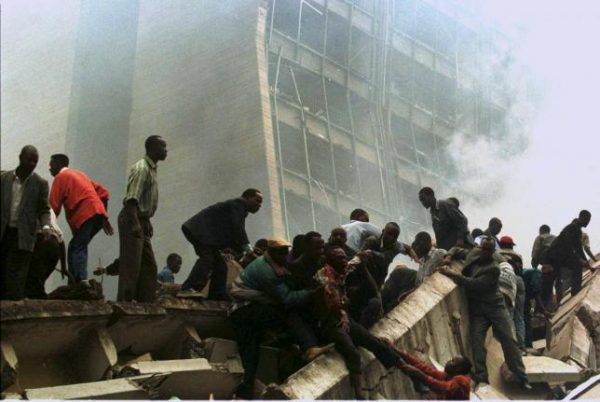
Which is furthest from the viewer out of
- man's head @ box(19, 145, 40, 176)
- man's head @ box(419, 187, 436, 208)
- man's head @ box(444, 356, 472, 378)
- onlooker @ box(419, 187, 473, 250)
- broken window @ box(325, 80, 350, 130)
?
broken window @ box(325, 80, 350, 130)

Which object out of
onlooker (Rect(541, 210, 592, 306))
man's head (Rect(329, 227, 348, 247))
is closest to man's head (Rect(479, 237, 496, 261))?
man's head (Rect(329, 227, 348, 247))

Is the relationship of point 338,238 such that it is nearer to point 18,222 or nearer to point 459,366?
point 459,366

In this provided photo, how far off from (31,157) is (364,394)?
3.10 m

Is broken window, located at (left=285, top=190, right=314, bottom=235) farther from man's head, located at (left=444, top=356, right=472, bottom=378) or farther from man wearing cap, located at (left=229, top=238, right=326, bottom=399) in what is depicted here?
man's head, located at (left=444, top=356, right=472, bottom=378)

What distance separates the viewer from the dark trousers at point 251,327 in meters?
8.33

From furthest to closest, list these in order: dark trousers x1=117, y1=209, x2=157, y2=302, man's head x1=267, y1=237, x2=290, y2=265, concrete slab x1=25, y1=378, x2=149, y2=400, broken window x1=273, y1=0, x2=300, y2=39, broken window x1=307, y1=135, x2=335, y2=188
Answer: broken window x1=273, y1=0, x2=300, y2=39
broken window x1=307, y1=135, x2=335, y2=188
dark trousers x1=117, y1=209, x2=157, y2=302
man's head x1=267, y1=237, x2=290, y2=265
concrete slab x1=25, y1=378, x2=149, y2=400

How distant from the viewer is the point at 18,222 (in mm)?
7367

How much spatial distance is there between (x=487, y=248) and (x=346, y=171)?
15290 millimetres

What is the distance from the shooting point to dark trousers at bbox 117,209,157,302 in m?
8.55

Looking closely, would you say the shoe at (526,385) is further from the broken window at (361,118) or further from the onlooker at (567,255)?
the broken window at (361,118)

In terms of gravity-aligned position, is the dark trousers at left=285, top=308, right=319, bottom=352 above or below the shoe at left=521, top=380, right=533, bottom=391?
above

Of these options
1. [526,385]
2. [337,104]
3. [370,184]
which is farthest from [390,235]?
[337,104]

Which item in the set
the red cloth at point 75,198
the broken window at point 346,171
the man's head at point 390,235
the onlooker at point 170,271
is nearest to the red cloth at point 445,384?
the man's head at point 390,235

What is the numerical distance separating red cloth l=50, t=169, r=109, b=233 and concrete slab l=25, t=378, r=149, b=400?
4.65ft
